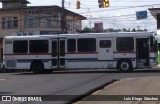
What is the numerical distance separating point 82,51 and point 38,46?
3620 millimetres

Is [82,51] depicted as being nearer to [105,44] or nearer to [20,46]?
[105,44]

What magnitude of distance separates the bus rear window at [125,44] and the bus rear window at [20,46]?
7.37 m

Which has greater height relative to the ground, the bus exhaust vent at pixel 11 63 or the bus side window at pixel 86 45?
the bus side window at pixel 86 45

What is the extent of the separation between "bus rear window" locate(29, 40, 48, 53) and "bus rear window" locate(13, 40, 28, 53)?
1.39 feet

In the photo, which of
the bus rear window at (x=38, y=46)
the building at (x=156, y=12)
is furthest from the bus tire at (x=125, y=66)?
the building at (x=156, y=12)

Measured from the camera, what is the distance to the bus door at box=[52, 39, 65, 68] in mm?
34344

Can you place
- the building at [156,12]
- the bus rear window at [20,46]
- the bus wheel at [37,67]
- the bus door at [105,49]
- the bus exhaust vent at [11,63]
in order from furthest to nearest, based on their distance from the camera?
the building at [156,12] → the bus exhaust vent at [11,63] → the bus rear window at [20,46] → the bus wheel at [37,67] → the bus door at [105,49]

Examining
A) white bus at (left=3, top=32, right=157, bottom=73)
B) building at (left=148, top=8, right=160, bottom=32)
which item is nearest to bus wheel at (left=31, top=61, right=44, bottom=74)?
white bus at (left=3, top=32, right=157, bottom=73)

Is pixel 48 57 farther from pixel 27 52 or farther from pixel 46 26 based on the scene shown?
pixel 46 26

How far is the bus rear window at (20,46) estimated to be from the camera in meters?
35.3

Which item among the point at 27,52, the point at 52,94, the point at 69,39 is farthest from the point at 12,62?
the point at 52,94

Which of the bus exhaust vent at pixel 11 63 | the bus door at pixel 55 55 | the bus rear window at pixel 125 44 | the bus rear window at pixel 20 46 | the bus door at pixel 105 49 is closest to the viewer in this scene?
the bus rear window at pixel 125 44

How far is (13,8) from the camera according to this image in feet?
212

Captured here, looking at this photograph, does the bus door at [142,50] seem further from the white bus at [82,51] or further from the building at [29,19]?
the building at [29,19]
